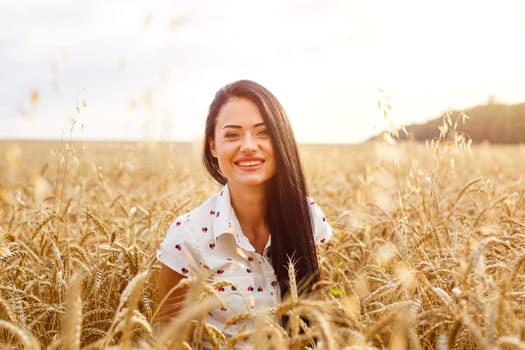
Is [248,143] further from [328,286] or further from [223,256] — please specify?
[328,286]

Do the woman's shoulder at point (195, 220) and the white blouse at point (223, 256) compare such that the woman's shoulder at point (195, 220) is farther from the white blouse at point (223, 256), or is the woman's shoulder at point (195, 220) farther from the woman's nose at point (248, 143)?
the woman's nose at point (248, 143)

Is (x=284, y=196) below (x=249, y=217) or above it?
above

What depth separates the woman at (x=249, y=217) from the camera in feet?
7.52

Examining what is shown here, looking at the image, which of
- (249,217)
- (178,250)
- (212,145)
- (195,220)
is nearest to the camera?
(178,250)

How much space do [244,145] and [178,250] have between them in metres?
0.56

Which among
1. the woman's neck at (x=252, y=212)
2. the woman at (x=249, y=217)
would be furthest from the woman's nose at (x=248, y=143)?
the woman's neck at (x=252, y=212)

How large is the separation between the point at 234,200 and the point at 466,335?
1.25m

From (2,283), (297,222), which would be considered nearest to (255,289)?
(297,222)

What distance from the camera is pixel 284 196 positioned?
2.45 metres

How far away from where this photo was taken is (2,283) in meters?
2.14

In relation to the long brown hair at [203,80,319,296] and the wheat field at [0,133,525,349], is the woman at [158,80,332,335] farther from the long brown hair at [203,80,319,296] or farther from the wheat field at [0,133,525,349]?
the wheat field at [0,133,525,349]

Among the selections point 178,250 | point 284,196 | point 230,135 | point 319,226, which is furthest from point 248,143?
point 319,226

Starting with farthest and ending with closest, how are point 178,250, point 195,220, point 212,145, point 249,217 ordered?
1. point 212,145
2. point 249,217
3. point 195,220
4. point 178,250

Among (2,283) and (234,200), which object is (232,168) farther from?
(2,283)
